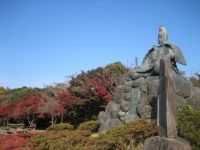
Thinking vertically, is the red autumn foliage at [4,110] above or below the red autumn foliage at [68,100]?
below

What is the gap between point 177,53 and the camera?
50.0ft

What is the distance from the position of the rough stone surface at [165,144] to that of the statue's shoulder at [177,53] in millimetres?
6626

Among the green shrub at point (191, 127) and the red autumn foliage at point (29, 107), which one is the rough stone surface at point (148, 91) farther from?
the red autumn foliage at point (29, 107)

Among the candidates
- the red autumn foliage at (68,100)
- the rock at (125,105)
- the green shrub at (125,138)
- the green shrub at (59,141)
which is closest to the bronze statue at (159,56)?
the rock at (125,105)

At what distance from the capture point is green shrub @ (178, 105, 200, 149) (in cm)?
984

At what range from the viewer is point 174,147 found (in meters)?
8.50

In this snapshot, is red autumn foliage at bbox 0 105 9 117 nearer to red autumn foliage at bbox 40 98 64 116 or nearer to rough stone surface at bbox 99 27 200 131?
red autumn foliage at bbox 40 98 64 116

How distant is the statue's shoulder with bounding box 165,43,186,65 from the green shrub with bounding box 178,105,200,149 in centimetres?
477

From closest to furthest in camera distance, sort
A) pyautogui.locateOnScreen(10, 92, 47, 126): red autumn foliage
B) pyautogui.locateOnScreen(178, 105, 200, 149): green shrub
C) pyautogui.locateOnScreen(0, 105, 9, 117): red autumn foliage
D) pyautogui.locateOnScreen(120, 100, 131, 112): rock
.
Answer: pyautogui.locateOnScreen(178, 105, 200, 149): green shrub < pyautogui.locateOnScreen(120, 100, 131, 112): rock < pyautogui.locateOnScreen(10, 92, 47, 126): red autumn foliage < pyautogui.locateOnScreen(0, 105, 9, 117): red autumn foliage

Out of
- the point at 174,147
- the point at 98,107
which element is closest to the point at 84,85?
the point at 98,107

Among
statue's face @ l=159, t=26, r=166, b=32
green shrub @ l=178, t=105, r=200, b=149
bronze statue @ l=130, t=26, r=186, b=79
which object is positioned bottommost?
green shrub @ l=178, t=105, r=200, b=149

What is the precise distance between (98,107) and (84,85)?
2297mm

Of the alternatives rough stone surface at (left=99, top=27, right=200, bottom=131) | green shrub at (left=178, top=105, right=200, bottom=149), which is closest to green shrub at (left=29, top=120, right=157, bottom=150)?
green shrub at (left=178, top=105, right=200, bottom=149)

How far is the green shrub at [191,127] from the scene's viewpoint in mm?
9836
